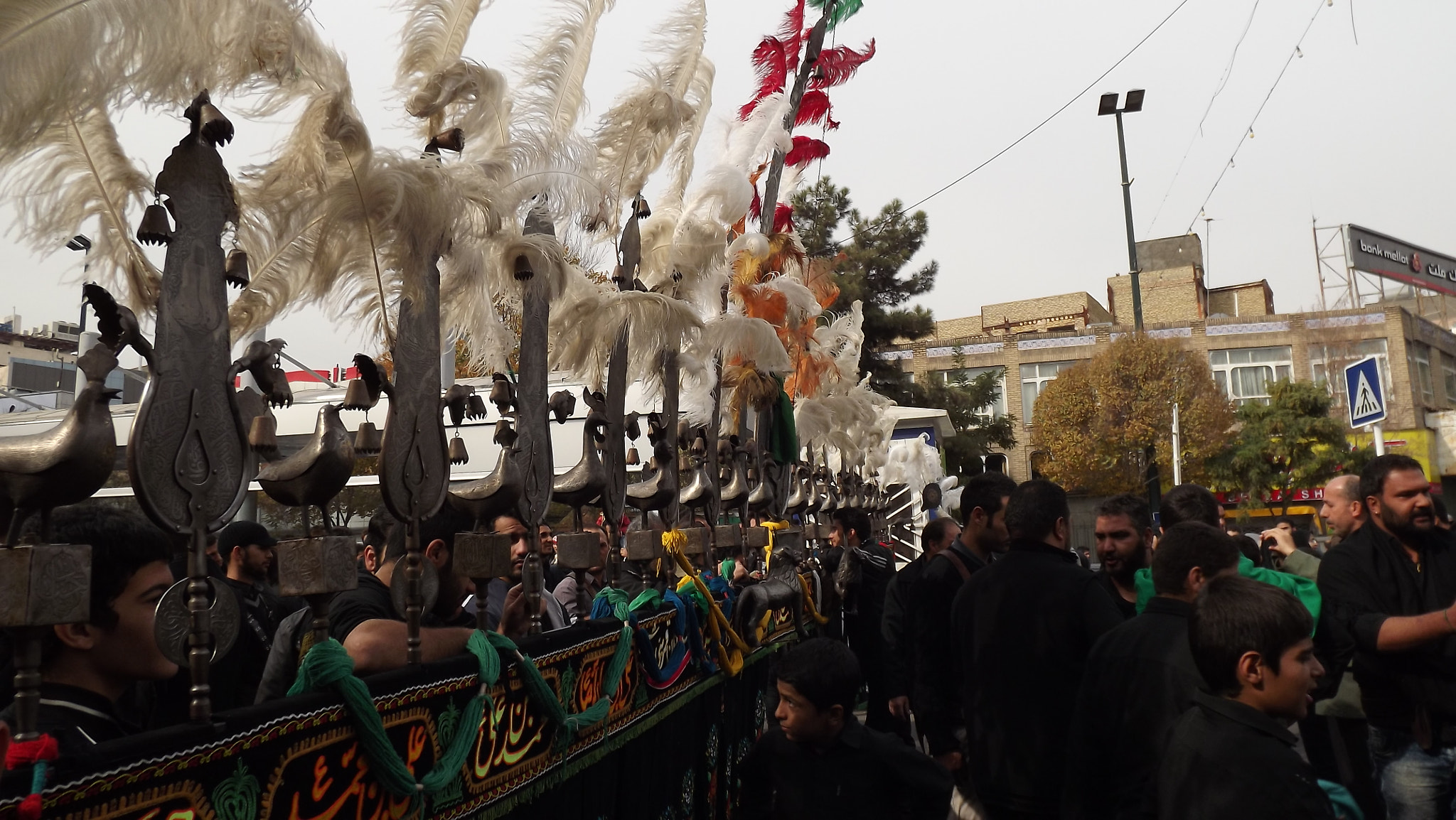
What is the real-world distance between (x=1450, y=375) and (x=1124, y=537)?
4977 centimetres

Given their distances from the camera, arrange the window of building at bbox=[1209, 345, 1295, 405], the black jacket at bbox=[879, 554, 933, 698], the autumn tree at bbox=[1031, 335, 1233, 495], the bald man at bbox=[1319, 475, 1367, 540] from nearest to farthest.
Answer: the bald man at bbox=[1319, 475, 1367, 540] < the black jacket at bbox=[879, 554, 933, 698] < the autumn tree at bbox=[1031, 335, 1233, 495] < the window of building at bbox=[1209, 345, 1295, 405]

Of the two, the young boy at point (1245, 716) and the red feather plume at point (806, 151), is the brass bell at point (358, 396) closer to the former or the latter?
the young boy at point (1245, 716)

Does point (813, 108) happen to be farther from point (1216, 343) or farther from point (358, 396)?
point (1216, 343)

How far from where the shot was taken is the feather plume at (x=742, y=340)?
678 centimetres

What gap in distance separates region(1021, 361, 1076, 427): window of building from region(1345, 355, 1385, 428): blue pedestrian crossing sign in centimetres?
3563

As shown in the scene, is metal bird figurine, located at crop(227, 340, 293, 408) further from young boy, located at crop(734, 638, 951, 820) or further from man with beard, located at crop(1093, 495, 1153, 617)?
man with beard, located at crop(1093, 495, 1153, 617)

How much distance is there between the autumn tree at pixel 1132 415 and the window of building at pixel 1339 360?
23.8ft

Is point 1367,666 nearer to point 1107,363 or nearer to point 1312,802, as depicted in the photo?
point 1312,802

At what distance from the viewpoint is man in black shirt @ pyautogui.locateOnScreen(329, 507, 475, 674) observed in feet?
8.87

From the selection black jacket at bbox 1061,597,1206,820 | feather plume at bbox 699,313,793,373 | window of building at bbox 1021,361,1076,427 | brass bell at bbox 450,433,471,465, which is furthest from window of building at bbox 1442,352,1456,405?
brass bell at bbox 450,433,471,465

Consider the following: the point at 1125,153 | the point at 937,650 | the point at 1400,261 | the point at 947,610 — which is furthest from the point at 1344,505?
the point at 1400,261

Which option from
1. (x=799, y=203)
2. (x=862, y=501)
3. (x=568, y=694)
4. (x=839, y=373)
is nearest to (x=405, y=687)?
(x=568, y=694)

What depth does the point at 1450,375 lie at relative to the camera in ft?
149

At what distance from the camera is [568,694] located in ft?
11.1
